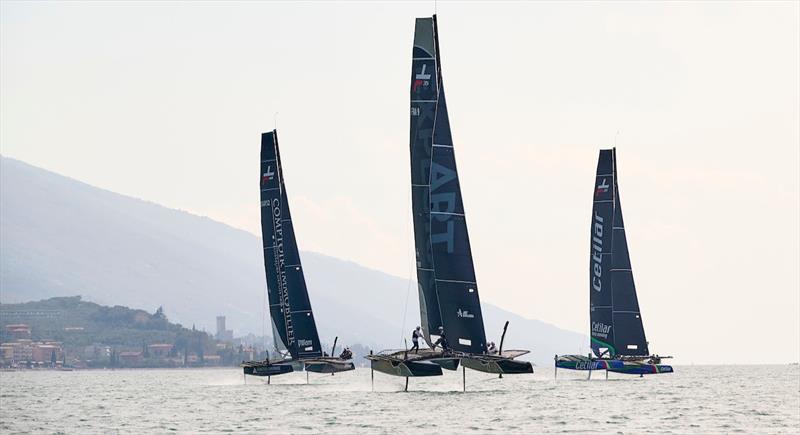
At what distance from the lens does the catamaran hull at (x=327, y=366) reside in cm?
10412

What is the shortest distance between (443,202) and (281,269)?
126ft

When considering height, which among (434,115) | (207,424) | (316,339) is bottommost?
(207,424)

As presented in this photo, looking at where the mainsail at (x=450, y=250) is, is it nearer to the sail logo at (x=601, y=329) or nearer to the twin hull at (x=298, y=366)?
the twin hull at (x=298, y=366)

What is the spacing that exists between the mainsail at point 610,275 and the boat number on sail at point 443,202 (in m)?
36.2

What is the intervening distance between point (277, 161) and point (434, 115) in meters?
32.2

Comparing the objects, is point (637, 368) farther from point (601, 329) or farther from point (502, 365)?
point (502, 365)

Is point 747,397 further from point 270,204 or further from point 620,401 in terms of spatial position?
point 270,204

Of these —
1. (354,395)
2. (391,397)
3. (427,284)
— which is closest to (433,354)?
(427,284)

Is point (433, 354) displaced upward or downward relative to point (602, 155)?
downward

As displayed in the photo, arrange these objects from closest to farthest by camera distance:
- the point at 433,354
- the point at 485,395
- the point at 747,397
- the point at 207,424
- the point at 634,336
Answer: the point at 207,424
the point at 433,354
the point at 485,395
the point at 747,397
the point at 634,336

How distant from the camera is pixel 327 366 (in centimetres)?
10631

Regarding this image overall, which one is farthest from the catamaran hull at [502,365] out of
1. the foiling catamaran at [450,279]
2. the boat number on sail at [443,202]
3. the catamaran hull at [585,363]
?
the catamaran hull at [585,363]

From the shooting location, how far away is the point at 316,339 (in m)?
111

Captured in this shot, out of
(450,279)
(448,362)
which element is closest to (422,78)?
(450,279)
